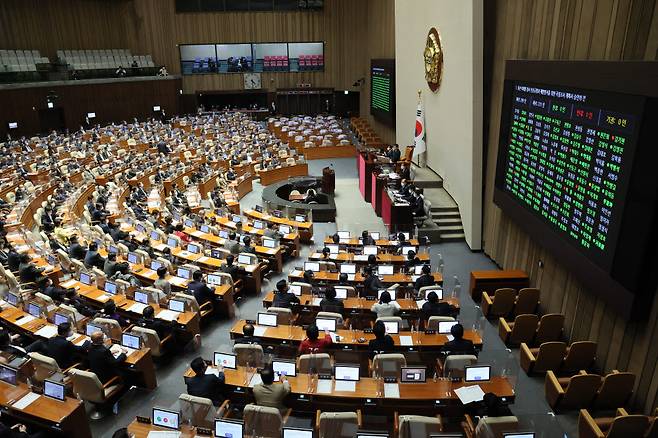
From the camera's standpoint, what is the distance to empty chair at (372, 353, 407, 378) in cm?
691

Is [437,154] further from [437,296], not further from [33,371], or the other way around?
[33,371]

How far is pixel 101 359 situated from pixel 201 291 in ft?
8.71

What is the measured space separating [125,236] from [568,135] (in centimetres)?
1113

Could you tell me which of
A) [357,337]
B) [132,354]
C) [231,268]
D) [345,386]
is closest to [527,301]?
[357,337]

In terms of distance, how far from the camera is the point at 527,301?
32.7 ft

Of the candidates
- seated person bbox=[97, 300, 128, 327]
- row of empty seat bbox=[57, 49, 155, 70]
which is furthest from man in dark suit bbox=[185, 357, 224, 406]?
row of empty seat bbox=[57, 49, 155, 70]

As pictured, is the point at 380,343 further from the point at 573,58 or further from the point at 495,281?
the point at 573,58

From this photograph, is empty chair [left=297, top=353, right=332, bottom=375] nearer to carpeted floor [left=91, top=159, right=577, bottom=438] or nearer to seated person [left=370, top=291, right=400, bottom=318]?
carpeted floor [left=91, top=159, right=577, bottom=438]

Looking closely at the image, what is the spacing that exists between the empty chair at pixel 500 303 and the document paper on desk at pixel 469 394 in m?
3.65

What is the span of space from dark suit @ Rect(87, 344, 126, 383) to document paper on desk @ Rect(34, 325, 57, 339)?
1384 mm

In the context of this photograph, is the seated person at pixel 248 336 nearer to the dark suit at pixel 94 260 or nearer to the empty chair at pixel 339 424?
the empty chair at pixel 339 424

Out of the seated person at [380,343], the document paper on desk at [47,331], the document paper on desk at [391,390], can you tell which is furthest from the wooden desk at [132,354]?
the document paper on desk at [391,390]

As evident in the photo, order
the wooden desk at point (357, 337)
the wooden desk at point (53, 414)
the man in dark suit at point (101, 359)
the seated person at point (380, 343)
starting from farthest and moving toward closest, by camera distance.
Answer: the wooden desk at point (357, 337) → the seated person at point (380, 343) → the man in dark suit at point (101, 359) → the wooden desk at point (53, 414)

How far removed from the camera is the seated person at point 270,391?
6.47m
